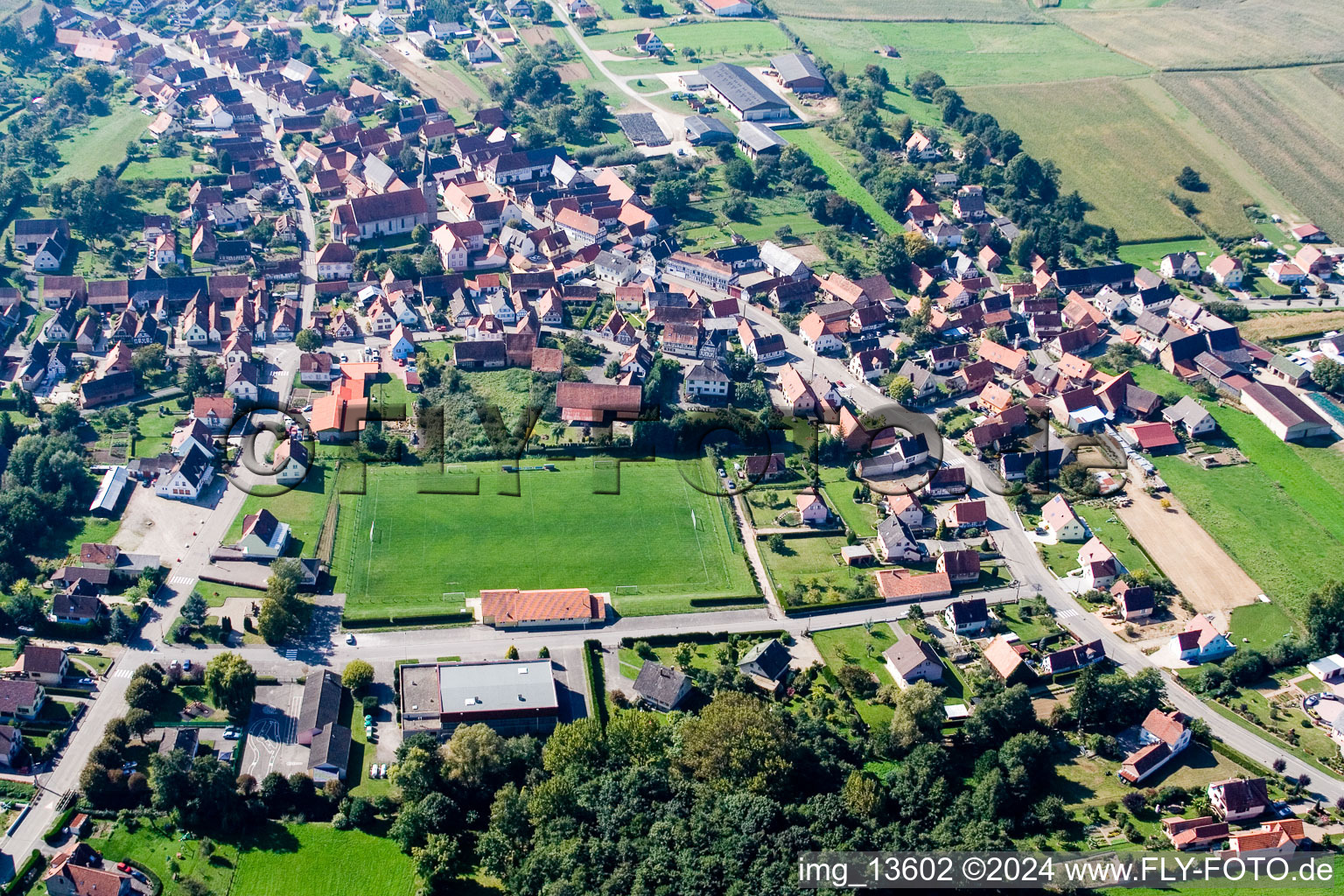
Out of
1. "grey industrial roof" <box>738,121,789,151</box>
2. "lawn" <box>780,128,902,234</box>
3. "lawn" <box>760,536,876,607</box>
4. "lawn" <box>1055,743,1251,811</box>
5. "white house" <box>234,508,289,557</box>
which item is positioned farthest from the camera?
"grey industrial roof" <box>738,121,789,151</box>

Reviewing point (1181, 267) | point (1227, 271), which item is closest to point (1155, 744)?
point (1181, 267)

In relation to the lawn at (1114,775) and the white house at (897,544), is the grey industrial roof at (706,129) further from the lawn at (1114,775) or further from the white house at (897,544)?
the lawn at (1114,775)

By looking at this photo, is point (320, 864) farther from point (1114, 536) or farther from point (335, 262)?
point (335, 262)

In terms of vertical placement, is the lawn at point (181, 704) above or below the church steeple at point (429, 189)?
above

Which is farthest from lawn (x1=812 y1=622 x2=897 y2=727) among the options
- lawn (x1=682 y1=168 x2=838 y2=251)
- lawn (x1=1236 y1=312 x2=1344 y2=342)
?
lawn (x1=1236 y1=312 x2=1344 y2=342)

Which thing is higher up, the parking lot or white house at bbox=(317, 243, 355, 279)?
the parking lot

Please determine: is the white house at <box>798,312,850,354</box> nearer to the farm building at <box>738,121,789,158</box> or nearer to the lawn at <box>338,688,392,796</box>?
the farm building at <box>738,121,789,158</box>

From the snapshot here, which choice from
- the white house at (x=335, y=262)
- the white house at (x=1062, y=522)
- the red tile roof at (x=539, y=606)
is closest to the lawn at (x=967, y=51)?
the white house at (x=335, y=262)
